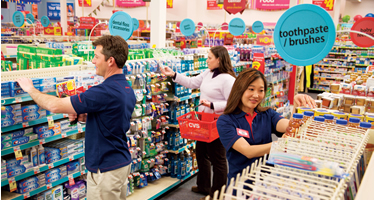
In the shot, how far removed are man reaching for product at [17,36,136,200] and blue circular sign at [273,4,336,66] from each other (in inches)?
53.0

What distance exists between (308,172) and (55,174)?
8.55 feet

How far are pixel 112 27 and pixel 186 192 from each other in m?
2.75

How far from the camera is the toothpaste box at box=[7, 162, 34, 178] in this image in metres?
2.86

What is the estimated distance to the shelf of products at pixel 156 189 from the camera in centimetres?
435

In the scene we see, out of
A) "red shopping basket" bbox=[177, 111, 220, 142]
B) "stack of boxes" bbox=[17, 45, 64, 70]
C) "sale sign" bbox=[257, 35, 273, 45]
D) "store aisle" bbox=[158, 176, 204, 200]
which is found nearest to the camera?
"stack of boxes" bbox=[17, 45, 64, 70]

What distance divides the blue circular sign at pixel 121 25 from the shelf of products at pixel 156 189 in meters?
2.22

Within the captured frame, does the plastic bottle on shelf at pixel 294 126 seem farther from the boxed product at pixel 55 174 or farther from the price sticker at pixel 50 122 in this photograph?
Answer: the boxed product at pixel 55 174

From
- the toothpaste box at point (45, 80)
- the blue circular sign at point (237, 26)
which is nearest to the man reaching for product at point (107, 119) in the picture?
the toothpaste box at point (45, 80)

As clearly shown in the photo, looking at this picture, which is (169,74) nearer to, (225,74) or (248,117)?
(225,74)

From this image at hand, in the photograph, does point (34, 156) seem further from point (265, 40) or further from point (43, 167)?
point (265, 40)

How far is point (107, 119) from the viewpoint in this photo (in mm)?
2545

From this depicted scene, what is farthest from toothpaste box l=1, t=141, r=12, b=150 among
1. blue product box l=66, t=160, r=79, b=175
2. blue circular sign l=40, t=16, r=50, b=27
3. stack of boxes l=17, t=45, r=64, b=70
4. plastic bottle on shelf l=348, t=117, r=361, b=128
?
blue circular sign l=40, t=16, r=50, b=27

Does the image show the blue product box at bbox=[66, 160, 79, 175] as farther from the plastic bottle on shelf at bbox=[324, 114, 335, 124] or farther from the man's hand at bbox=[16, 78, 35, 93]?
the plastic bottle on shelf at bbox=[324, 114, 335, 124]

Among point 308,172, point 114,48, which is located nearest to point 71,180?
point 114,48
